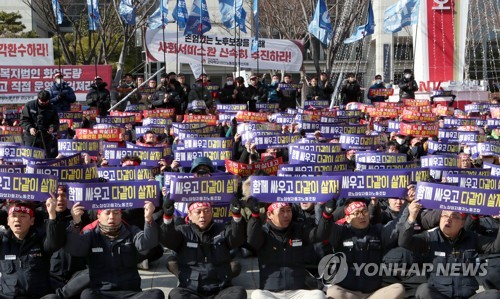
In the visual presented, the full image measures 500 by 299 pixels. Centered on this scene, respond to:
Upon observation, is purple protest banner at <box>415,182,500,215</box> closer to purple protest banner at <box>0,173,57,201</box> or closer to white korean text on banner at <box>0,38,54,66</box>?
purple protest banner at <box>0,173,57,201</box>

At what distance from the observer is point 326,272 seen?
9.02 m

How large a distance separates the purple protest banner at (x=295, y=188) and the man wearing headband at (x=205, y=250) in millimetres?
400

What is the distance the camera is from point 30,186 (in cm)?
866

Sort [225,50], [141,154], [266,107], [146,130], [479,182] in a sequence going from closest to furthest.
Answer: [479,182]
[141,154]
[146,130]
[266,107]
[225,50]

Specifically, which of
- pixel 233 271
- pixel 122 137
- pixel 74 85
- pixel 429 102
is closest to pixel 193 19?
pixel 74 85

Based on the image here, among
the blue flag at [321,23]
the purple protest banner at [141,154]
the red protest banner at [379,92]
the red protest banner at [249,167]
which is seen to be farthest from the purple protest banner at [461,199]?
the blue flag at [321,23]

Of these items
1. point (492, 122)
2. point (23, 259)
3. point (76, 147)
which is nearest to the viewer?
point (23, 259)

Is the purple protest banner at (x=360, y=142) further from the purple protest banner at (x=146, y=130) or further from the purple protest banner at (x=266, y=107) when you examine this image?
the purple protest banner at (x=266, y=107)

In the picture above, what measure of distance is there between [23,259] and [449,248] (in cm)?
403

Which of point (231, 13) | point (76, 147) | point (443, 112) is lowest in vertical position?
point (76, 147)

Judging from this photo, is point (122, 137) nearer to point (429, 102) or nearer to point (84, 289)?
point (84, 289)

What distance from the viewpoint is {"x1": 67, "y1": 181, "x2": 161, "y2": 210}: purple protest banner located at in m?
8.40

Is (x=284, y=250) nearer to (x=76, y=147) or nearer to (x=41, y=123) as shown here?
(x=76, y=147)

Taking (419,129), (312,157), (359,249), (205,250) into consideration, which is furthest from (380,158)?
(205,250)
